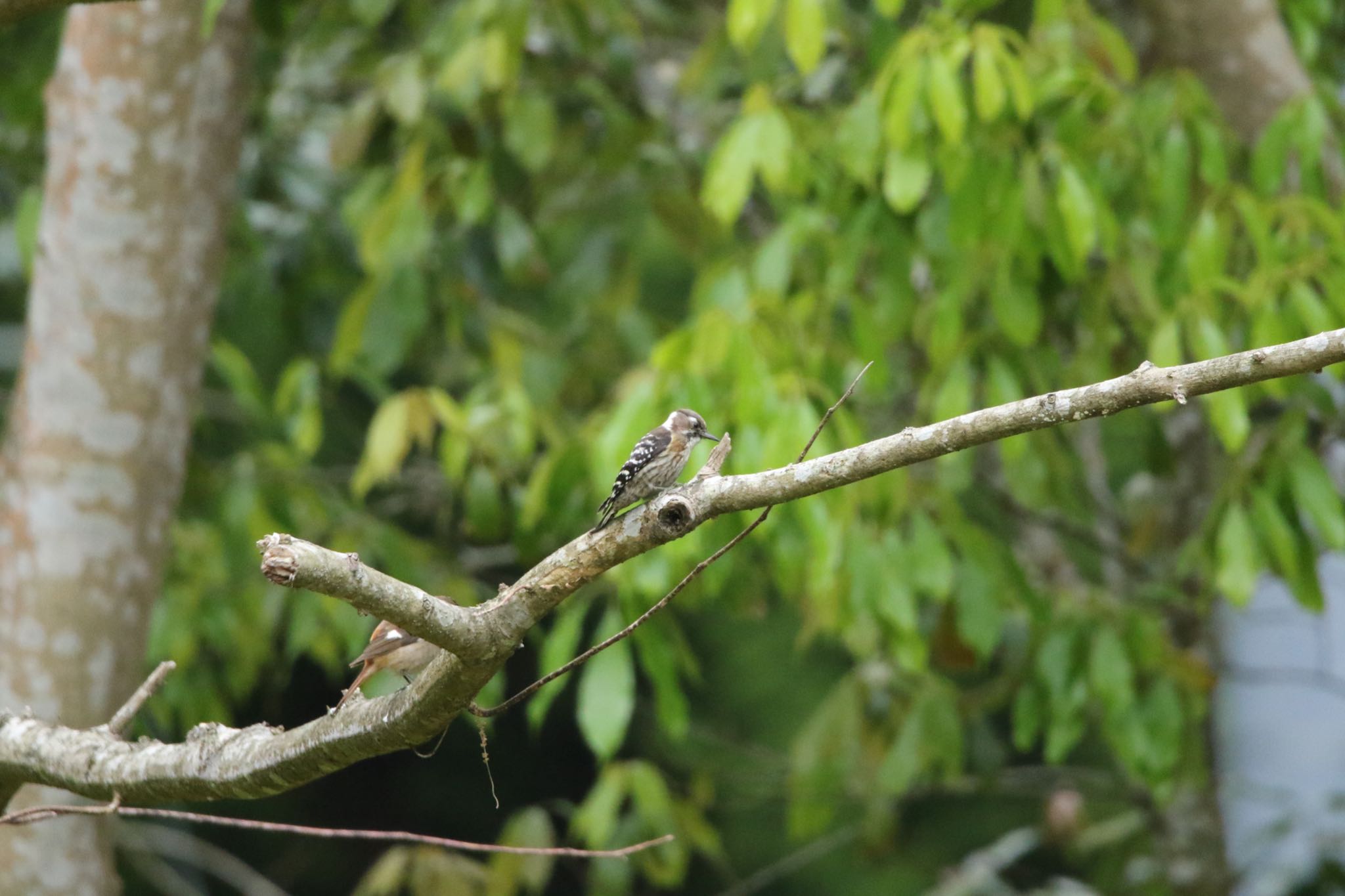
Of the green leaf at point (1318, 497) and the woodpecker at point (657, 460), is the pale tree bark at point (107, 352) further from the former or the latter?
the green leaf at point (1318, 497)

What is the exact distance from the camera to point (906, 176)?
10.6 ft

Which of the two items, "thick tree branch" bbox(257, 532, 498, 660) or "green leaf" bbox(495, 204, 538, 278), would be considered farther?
"green leaf" bbox(495, 204, 538, 278)

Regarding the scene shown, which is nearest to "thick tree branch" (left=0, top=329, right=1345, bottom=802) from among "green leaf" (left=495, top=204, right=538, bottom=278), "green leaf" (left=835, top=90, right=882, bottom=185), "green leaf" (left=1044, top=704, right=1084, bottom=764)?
"green leaf" (left=835, top=90, right=882, bottom=185)

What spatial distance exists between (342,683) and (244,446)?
1.28 metres

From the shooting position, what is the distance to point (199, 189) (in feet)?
12.7

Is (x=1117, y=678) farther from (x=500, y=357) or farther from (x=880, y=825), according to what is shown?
(x=500, y=357)

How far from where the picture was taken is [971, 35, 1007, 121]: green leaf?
3.01 meters

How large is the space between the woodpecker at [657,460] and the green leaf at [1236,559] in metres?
1.23

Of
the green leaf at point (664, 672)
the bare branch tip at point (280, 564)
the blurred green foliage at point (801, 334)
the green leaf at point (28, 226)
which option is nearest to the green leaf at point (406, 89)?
Answer: the blurred green foliage at point (801, 334)

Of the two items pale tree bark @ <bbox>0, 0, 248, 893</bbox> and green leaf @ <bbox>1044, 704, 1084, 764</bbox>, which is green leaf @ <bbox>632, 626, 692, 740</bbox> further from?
pale tree bark @ <bbox>0, 0, 248, 893</bbox>

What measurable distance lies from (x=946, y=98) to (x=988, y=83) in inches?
4.7

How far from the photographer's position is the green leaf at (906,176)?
3.20 m

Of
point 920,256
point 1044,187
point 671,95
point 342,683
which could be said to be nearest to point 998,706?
point 920,256

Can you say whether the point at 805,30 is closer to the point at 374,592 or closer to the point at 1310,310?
the point at 1310,310
